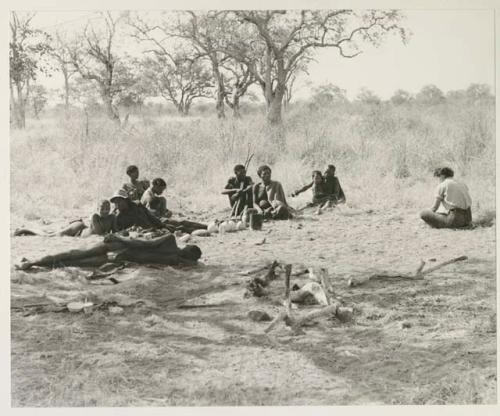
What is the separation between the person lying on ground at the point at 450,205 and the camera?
4.44 m

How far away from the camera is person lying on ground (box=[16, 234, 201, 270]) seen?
4273 mm

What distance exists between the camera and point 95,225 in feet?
14.7

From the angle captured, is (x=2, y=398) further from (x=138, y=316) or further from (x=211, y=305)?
(x=211, y=305)

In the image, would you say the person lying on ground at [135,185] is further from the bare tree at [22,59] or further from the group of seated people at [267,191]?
the bare tree at [22,59]

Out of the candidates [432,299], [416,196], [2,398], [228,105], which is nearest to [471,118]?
[416,196]

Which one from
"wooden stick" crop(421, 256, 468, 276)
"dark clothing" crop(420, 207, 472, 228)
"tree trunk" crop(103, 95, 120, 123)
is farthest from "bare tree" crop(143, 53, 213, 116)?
"wooden stick" crop(421, 256, 468, 276)

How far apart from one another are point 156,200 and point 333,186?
128cm

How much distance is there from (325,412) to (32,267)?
2084 millimetres

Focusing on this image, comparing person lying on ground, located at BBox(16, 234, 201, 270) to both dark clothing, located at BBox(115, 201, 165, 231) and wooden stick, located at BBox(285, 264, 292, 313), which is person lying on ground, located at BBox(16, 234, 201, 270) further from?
wooden stick, located at BBox(285, 264, 292, 313)

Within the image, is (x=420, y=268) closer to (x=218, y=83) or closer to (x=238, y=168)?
(x=238, y=168)

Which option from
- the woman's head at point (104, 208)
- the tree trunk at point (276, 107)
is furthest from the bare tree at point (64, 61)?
the tree trunk at point (276, 107)

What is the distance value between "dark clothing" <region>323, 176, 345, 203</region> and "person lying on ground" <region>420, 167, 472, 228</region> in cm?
61

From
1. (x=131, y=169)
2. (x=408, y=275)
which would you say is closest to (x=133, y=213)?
(x=131, y=169)

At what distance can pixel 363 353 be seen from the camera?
12.7 ft
